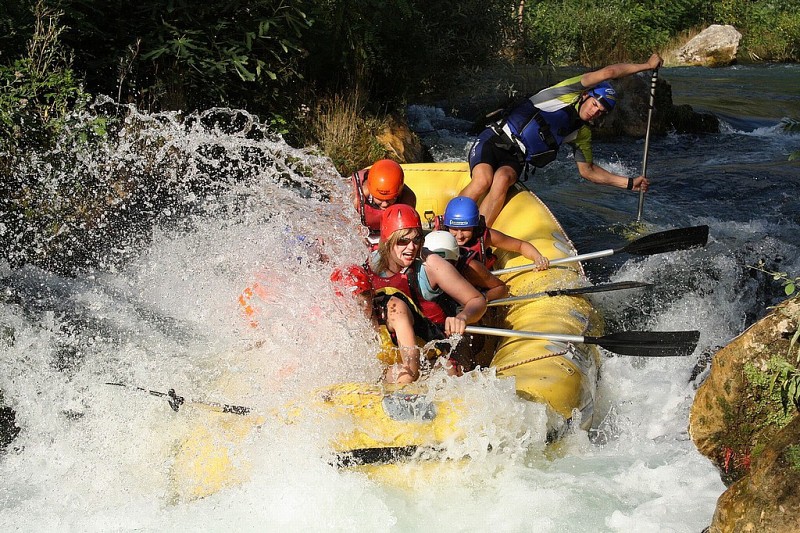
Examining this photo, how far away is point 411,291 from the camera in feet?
14.9

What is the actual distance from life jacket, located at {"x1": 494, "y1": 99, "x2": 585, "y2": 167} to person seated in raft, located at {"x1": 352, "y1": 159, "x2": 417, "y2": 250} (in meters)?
1.09

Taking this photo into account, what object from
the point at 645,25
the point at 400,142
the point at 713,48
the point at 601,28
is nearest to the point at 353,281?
the point at 400,142

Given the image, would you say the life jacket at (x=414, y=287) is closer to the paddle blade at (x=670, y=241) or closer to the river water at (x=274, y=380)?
the river water at (x=274, y=380)

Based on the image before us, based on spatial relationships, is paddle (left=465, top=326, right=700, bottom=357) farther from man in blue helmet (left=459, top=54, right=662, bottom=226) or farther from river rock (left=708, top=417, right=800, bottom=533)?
man in blue helmet (left=459, top=54, right=662, bottom=226)

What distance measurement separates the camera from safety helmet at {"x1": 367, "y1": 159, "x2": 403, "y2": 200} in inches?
221

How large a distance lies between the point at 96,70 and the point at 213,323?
2916mm

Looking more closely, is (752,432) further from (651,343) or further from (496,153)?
(496,153)

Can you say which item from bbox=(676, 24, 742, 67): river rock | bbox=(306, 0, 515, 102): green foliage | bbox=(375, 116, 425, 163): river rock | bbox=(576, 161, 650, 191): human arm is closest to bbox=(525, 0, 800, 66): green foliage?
bbox=(676, 24, 742, 67): river rock

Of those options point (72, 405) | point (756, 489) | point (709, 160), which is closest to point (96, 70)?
point (72, 405)

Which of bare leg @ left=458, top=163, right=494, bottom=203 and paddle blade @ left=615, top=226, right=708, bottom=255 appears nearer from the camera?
paddle blade @ left=615, top=226, right=708, bottom=255

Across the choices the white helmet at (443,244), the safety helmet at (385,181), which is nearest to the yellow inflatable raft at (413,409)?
the white helmet at (443,244)

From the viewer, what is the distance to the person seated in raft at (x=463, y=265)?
4598 millimetres

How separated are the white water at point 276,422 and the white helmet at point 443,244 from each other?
545 mm


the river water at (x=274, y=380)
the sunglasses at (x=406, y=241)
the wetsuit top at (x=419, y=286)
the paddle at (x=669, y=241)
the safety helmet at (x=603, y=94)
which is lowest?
the river water at (x=274, y=380)
